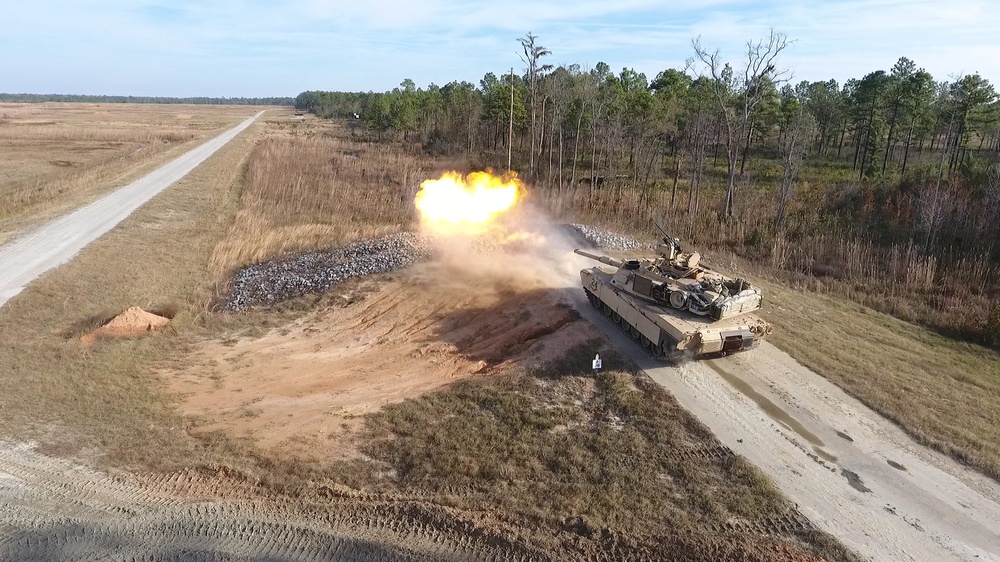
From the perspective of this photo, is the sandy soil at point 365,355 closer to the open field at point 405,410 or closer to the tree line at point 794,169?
the open field at point 405,410

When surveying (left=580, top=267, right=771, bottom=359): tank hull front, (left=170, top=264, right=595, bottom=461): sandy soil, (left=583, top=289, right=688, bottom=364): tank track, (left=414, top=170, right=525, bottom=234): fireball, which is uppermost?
(left=414, top=170, right=525, bottom=234): fireball

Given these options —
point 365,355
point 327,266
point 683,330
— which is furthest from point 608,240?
point 365,355

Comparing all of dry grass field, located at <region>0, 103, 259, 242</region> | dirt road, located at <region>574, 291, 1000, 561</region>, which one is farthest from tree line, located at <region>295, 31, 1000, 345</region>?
dry grass field, located at <region>0, 103, 259, 242</region>

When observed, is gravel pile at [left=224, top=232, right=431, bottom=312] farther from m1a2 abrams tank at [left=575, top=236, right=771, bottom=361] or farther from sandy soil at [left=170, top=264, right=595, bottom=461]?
m1a2 abrams tank at [left=575, top=236, right=771, bottom=361]

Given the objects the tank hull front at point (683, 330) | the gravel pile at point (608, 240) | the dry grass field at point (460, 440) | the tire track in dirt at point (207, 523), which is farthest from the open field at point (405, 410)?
the gravel pile at point (608, 240)

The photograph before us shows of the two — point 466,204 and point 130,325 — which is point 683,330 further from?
point 130,325

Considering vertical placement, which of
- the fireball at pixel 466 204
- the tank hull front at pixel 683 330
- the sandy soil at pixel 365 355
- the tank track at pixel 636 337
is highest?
the fireball at pixel 466 204

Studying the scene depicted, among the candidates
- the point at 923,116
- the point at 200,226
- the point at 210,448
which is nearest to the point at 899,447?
the point at 210,448
